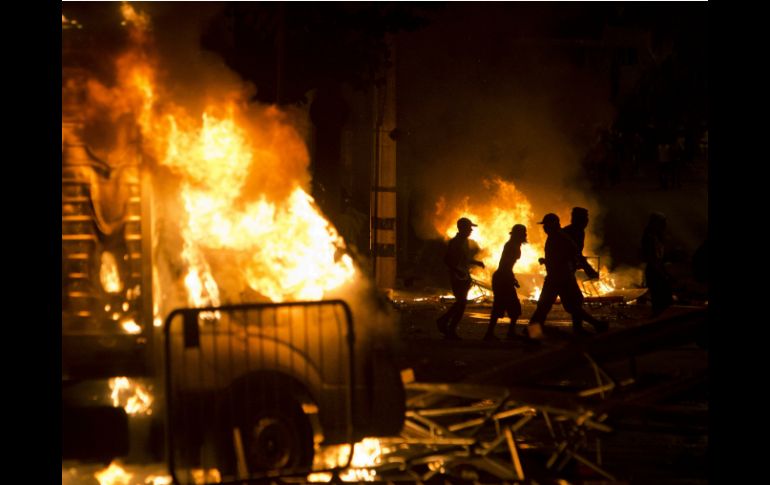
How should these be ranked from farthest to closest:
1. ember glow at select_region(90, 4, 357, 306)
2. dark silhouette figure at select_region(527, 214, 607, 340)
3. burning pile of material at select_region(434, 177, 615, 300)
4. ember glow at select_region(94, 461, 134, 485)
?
burning pile of material at select_region(434, 177, 615, 300) → dark silhouette figure at select_region(527, 214, 607, 340) → ember glow at select_region(90, 4, 357, 306) → ember glow at select_region(94, 461, 134, 485)

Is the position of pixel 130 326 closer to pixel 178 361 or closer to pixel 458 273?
pixel 178 361

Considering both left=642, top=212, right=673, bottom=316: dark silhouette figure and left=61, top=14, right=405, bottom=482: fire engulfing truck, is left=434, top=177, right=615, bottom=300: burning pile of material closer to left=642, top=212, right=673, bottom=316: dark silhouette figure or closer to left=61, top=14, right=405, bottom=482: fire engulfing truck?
left=642, top=212, right=673, bottom=316: dark silhouette figure

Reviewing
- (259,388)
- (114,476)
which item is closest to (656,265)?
(259,388)

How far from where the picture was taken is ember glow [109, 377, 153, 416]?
5625 millimetres

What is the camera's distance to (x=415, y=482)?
524 cm

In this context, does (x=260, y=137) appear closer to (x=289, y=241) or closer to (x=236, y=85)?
(x=236, y=85)

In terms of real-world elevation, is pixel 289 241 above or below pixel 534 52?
below

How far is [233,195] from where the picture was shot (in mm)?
6715

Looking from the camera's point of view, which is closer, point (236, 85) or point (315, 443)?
point (315, 443)

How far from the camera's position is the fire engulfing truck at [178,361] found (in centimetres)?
539

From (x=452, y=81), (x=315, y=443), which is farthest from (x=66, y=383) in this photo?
(x=452, y=81)

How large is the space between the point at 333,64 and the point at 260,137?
5903 mm

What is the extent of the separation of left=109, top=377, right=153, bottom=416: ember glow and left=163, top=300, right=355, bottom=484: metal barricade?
447 millimetres

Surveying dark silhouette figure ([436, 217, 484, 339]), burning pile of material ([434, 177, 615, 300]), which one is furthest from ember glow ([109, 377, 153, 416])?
burning pile of material ([434, 177, 615, 300])
